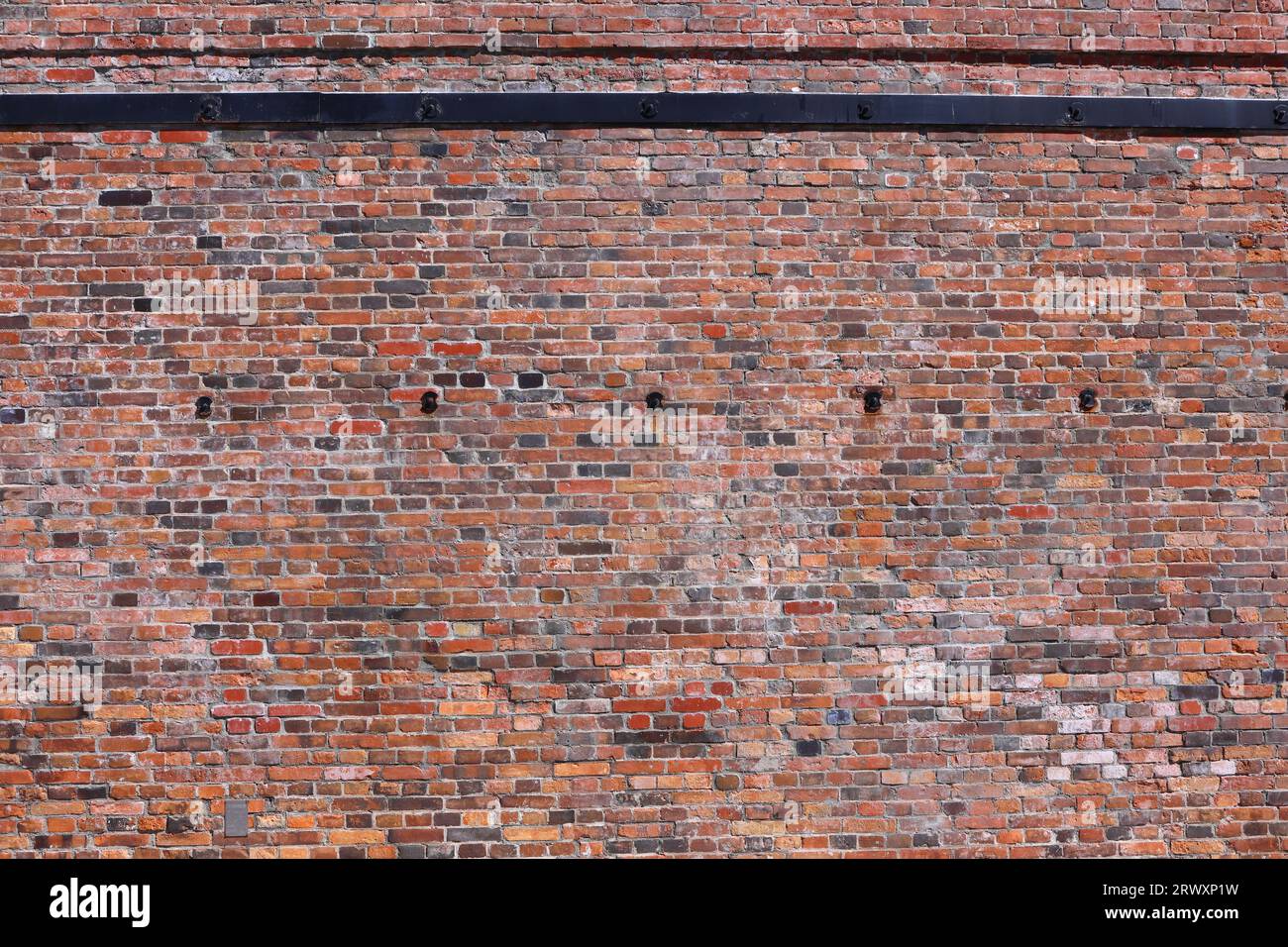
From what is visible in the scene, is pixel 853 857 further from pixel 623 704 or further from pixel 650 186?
pixel 650 186

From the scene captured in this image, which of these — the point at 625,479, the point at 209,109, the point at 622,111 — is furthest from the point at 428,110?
the point at 625,479

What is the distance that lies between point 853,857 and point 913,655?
0.94 metres

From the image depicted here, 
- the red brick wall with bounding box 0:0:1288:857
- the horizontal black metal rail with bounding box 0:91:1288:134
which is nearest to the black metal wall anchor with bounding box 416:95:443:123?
the horizontal black metal rail with bounding box 0:91:1288:134

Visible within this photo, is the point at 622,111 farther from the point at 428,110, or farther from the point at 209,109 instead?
the point at 209,109

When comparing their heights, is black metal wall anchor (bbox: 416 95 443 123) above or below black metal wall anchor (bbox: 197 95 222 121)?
below

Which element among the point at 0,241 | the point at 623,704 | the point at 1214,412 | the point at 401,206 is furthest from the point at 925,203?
the point at 0,241

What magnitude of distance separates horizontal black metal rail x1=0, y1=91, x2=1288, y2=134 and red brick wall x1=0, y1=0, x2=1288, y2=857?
7 cm

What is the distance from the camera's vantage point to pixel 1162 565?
3.94m

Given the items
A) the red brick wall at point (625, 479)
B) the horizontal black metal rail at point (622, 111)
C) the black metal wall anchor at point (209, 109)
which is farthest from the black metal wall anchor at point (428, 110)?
the black metal wall anchor at point (209, 109)

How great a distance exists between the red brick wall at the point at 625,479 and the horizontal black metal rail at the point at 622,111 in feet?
0.25

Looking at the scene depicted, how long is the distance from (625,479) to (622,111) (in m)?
1.68

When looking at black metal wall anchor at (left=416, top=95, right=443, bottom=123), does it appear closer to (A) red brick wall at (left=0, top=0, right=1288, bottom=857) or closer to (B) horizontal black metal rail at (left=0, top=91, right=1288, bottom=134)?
(B) horizontal black metal rail at (left=0, top=91, right=1288, bottom=134)

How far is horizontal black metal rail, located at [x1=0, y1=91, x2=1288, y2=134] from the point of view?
3.88 meters

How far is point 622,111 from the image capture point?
394 cm
